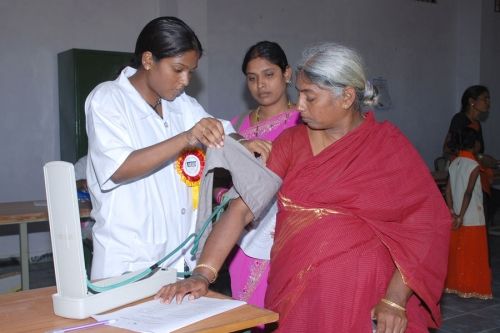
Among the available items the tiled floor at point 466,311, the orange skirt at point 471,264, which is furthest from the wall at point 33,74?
the orange skirt at point 471,264

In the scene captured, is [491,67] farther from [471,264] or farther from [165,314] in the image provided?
[165,314]

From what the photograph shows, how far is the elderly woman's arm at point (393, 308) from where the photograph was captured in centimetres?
182

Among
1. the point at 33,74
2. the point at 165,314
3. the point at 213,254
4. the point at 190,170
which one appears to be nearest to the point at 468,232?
the point at 190,170

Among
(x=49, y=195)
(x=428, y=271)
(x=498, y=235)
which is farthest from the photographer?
(x=498, y=235)

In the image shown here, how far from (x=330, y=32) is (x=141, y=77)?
21.3 ft

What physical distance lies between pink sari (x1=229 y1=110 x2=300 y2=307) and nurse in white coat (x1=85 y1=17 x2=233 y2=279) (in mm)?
526

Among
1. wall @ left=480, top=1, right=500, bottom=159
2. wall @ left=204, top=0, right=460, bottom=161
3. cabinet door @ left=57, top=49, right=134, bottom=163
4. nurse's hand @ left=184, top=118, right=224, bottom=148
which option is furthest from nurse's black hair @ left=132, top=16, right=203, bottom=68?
wall @ left=480, top=1, right=500, bottom=159

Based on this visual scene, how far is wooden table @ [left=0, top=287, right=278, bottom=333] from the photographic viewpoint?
1.49 metres

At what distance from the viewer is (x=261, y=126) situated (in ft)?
9.12

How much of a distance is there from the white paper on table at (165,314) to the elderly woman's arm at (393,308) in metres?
0.46

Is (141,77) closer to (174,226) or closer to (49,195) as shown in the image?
(174,226)

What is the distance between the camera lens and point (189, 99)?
2.33m

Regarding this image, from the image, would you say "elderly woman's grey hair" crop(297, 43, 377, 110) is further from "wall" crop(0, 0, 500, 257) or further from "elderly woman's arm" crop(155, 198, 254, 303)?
"wall" crop(0, 0, 500, 257)

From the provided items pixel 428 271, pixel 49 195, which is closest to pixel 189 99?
pixel 49 195
